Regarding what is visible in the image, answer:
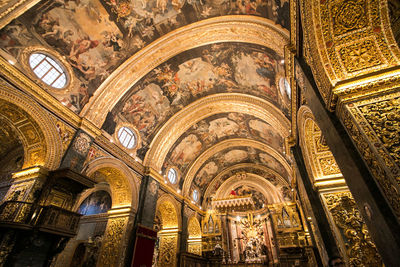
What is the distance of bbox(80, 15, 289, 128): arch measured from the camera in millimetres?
9047

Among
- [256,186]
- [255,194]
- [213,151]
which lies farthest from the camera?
[255,194]

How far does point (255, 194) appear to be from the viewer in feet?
67.5

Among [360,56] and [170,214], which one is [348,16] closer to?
[360,56]

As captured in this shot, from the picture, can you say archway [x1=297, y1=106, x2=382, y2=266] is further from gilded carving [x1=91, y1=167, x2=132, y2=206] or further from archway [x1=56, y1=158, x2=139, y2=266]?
gilded carving [x1=91, y1=167, x2=132, y2=206]

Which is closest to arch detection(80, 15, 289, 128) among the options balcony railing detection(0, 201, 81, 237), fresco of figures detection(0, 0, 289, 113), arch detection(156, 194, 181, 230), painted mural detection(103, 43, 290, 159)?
fresco of figures detection(0, 0, 289, 113)

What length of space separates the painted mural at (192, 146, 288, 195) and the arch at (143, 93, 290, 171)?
5.28m

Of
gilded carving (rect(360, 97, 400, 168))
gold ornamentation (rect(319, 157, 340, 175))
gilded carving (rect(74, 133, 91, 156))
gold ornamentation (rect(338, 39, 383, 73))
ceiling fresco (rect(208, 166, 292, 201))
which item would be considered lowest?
gilded carving (rect(360, 97, 400, 168))

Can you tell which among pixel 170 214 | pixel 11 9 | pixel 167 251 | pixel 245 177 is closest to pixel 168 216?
pixel 170 214

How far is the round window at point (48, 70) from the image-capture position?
25.7 ft

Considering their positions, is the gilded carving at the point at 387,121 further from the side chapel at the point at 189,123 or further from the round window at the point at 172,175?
A: the round window at the point at 172,175

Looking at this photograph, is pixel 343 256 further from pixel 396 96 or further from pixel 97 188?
pixel 97 188

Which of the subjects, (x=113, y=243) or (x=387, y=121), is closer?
(x=387, y=121)

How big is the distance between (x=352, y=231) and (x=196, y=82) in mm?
10554

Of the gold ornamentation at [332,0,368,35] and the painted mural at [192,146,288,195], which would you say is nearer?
the gold ornamentation at [332,0,368,35]
